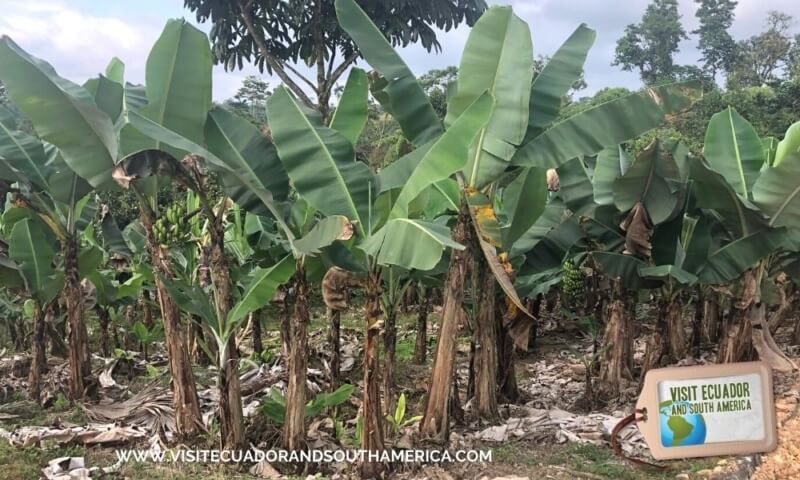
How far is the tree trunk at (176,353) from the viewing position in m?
3.45

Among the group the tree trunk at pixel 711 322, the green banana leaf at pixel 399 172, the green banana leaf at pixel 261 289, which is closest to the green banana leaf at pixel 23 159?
the green banana leaf at pixel 261 289

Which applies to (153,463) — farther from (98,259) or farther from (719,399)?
(719,399)

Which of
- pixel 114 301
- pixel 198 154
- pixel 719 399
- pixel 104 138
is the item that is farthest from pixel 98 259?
pixel 719 399

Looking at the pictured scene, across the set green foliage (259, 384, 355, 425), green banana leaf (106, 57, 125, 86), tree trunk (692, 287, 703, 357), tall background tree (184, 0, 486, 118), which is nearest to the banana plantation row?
green foliage (259, 384, 355, 425)

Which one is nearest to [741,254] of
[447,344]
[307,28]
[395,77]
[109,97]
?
[447,344]

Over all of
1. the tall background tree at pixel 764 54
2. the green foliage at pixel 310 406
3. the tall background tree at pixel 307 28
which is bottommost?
the green foliage at pixel 310 406

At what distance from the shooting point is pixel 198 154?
2.93 metres

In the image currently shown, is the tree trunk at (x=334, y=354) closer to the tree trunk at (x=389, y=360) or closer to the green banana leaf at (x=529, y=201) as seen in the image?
the tree trunk at (x=389, y=360)

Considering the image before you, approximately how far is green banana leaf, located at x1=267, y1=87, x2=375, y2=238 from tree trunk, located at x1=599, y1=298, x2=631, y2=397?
8.95 feet

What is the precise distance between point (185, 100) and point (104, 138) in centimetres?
51

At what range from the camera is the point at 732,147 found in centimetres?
446

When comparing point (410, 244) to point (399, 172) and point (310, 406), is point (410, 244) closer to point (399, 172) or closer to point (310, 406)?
point (399, 172)

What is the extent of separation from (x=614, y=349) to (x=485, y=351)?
141cm

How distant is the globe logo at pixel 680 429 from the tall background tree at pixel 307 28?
9122mm
